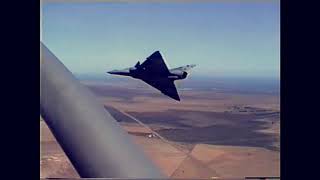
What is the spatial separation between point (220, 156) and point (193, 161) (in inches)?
9.0

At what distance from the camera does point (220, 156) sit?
3.76m

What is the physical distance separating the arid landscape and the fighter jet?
0.20 feet

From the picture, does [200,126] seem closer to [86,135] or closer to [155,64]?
[155,64]

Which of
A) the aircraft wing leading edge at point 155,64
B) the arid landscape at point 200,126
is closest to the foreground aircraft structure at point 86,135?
the arid landscape at point 200,126

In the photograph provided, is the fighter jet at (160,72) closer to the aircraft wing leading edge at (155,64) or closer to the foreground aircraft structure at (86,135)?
the aircraft wing leading edge at (155,64)

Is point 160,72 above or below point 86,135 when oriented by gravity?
above

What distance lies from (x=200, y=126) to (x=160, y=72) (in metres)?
0.55

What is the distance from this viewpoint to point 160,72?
3818mm

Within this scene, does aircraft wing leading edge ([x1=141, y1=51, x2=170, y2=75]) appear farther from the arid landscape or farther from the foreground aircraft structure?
the foreground aircraft structure

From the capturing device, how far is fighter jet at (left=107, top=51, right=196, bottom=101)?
380 cm

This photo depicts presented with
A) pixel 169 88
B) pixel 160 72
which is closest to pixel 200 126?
pixel 169 88
